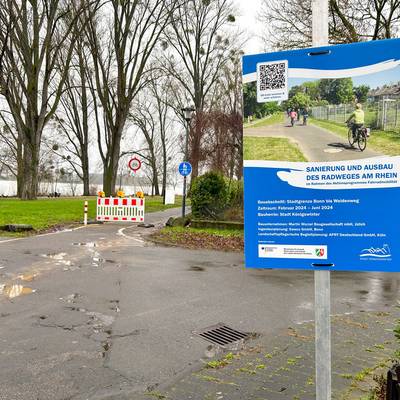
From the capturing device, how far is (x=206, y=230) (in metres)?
17.1

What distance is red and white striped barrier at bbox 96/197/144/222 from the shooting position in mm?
19844

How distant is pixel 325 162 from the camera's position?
269 cm

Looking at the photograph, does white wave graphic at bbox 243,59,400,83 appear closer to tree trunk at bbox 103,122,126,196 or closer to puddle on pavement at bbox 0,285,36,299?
puddle on pavement at bbox 0,285,36,299

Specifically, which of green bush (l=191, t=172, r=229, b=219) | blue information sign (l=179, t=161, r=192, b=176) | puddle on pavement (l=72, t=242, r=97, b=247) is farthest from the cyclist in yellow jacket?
blue information sign (l=179, t=161, r=192, b=176)

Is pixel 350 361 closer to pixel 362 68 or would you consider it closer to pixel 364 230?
pixel 364 230

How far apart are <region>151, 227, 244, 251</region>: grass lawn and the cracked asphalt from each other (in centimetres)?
184

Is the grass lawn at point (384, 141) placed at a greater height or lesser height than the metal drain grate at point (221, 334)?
greater

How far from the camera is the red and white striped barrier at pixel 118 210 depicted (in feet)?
65.1

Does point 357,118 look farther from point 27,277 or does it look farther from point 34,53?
point 34,53

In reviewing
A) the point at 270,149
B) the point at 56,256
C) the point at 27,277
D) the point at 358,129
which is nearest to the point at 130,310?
the point at 27,277

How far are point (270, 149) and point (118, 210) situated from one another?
17606mm

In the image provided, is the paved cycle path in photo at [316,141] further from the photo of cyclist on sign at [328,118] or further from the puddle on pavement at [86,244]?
the puddle on pavement at [86,244]

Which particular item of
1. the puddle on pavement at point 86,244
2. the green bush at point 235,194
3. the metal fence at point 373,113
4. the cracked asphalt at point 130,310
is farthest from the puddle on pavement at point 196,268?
the green bush at point 235,194

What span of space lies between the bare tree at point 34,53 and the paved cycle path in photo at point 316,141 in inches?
999
